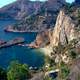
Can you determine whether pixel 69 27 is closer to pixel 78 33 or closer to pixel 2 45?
pixel 78 33

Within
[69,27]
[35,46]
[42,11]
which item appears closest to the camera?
[69,27]

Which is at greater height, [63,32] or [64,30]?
[64,30]

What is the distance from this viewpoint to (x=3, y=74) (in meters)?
46.4

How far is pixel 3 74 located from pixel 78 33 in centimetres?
1875

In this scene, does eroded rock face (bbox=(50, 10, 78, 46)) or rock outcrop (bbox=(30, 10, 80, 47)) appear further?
eroded rock face (bbox=(50, 10, 78, 46))

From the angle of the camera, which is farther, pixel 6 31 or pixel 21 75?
pixel 6 31

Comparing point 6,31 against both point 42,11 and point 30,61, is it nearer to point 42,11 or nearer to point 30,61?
point 42,11

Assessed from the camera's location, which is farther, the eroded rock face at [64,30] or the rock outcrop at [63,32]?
the eroded rock face at [64,30]

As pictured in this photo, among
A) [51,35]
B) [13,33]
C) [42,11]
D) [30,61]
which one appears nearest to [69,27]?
[30,61]

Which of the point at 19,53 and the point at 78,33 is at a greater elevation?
the point at 78,33

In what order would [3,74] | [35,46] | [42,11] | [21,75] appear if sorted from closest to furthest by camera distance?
[21,75]
[3,74]
[35,46]
[42,11]

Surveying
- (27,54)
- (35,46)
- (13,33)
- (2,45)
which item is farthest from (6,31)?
(27,54)

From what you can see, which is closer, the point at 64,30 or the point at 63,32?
the point at 63,32

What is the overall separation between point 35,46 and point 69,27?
57.0 ft
